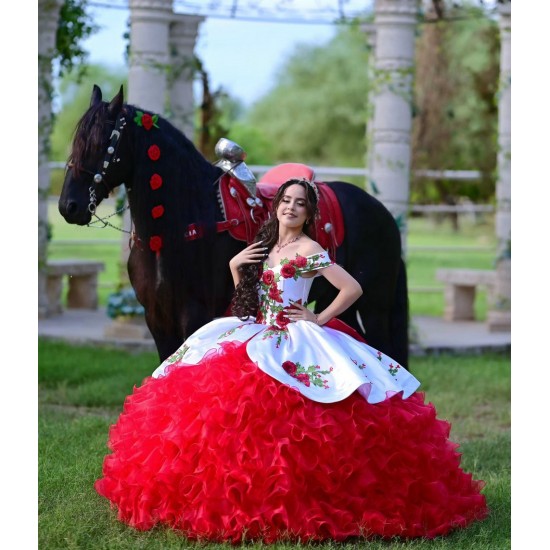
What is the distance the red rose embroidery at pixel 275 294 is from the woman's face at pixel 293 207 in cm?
28

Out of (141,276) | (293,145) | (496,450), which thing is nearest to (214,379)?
(141,276)

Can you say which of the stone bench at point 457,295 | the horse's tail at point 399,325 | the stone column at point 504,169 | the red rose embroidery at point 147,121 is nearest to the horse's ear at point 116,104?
the red rose embroidery at point 147,121

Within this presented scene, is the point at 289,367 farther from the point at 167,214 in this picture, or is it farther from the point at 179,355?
the point at 167,214

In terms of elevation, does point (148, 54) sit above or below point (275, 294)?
above

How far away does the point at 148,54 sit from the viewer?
8.66m

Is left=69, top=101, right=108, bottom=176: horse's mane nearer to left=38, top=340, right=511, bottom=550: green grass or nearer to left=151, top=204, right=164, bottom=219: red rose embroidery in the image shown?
left=151, top=204, right=164, bottom=219: red rose embroidery

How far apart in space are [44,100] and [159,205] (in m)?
4.61

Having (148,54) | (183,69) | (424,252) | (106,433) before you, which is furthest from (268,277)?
(424,252)

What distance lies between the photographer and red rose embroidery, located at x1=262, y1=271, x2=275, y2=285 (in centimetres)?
452

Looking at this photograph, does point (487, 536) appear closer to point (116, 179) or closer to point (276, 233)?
point (276, 233)

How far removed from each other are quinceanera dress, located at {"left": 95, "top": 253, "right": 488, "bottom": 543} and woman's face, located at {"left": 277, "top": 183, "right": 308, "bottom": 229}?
6.5 inches

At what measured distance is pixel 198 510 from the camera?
4.14 metres

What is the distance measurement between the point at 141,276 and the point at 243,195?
0.69 meters

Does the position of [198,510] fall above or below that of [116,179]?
below
